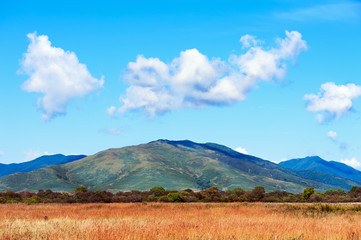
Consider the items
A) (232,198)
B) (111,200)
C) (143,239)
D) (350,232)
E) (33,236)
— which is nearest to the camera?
(143,239)

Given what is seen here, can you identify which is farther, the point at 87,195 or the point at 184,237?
the point at 87,195

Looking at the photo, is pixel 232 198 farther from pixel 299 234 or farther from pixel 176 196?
pixel 299 234

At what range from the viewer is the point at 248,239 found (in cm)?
1282

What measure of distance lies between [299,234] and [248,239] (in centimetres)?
247

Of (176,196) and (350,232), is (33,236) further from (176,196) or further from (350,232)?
(176,196)

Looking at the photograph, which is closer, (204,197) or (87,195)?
(87,195)

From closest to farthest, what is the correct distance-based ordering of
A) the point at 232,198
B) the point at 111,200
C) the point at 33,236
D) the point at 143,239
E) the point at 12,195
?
the point at 143,239
the point at 33,236
the point at 111,200
the point at 232,198
the point at 12,195

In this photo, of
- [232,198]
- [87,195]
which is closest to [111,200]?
[87,195]

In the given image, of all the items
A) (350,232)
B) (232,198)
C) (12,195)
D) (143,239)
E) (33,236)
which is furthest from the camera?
(12,195)

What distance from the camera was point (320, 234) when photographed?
547 inches

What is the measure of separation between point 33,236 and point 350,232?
12.5m

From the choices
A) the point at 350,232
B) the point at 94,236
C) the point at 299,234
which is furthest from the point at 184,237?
the point at 350,232

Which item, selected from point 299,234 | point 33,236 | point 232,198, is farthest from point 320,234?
point 232,198

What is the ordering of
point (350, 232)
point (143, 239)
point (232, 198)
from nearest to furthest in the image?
point (143, 239) → point (350, 232) → point (232, 198)
